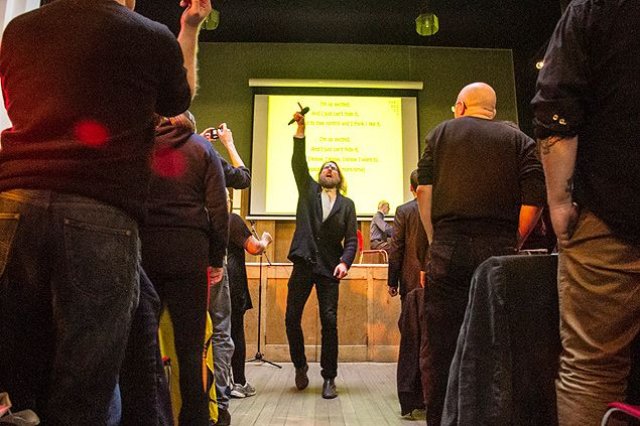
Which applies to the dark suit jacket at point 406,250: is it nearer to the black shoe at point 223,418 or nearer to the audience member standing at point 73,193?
the black shoe at point 223,418

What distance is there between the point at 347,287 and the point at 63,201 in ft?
13.9

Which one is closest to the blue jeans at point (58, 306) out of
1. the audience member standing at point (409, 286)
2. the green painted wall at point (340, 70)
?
the audience member standing at point (409, 286)

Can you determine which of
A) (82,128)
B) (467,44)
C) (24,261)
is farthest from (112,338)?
(467,44)

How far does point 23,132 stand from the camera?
3.54ft

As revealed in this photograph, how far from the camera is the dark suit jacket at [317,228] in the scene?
11.5 feet

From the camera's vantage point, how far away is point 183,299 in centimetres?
188

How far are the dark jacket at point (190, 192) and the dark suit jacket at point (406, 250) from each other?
4.95 feet

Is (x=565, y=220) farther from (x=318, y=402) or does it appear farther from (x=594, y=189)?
(x=318, y=402)

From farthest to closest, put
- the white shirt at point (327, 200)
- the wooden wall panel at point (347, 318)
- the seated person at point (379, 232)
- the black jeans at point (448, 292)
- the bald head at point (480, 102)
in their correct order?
the seated person at point (379, 232), the wooden wall panel at point (347, 318), the white shirt at point (327, 200), the bald head at point (480, 102), the black jeans at point (448, 292)

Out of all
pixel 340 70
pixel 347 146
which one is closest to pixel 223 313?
pixel 347 146

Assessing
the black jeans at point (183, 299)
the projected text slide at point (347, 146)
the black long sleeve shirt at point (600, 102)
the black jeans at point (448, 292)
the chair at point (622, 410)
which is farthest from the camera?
the projected text slide at point (347, 146)

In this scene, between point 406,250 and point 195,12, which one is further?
point 406,250

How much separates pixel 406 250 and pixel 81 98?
2662 mm

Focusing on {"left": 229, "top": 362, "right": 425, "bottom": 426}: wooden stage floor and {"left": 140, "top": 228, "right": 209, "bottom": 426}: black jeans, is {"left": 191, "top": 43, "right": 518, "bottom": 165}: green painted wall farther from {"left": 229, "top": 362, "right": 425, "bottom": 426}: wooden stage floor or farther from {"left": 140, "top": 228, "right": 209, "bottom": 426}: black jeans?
{"left": 140, "top": 228, "right": 209, "bottom": 426}: black jeans
